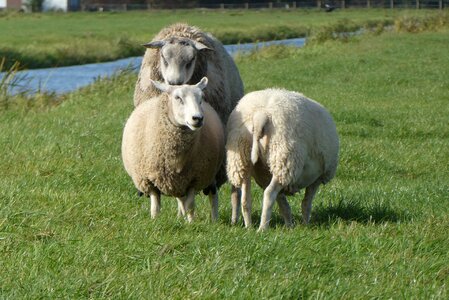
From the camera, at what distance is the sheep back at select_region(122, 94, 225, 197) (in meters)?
7.84

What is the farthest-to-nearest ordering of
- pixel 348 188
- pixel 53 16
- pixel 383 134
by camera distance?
1. pixel 53 16
2. pixel 383 134
3. pixel 348 188

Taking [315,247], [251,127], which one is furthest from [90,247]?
[251,127]

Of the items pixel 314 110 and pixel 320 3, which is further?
pixel 320 3

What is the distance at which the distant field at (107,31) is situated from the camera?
4334cm

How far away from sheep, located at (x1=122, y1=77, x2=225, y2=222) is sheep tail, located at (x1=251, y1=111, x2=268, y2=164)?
0.45 m

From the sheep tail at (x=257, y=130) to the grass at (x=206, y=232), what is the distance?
0.59 meters

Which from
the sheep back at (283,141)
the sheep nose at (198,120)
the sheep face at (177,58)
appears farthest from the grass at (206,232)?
the sheep face at (177,58)

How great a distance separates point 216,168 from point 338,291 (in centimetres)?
315

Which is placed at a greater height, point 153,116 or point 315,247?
point 153,116

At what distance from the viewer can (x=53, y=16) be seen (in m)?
81.2

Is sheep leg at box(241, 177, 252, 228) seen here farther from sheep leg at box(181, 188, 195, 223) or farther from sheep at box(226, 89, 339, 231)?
sheep leg at box(181, 188, 195, 223)

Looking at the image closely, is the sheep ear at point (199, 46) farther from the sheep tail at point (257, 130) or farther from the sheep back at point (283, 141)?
the sheep tail at point (257, 130)

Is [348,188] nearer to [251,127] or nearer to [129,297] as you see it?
[251,127]

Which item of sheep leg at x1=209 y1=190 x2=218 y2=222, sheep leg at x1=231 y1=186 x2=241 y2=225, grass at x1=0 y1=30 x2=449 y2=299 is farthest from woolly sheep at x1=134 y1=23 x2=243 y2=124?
sheep leg at x1=231 y1=186 x2=241 y2=225
